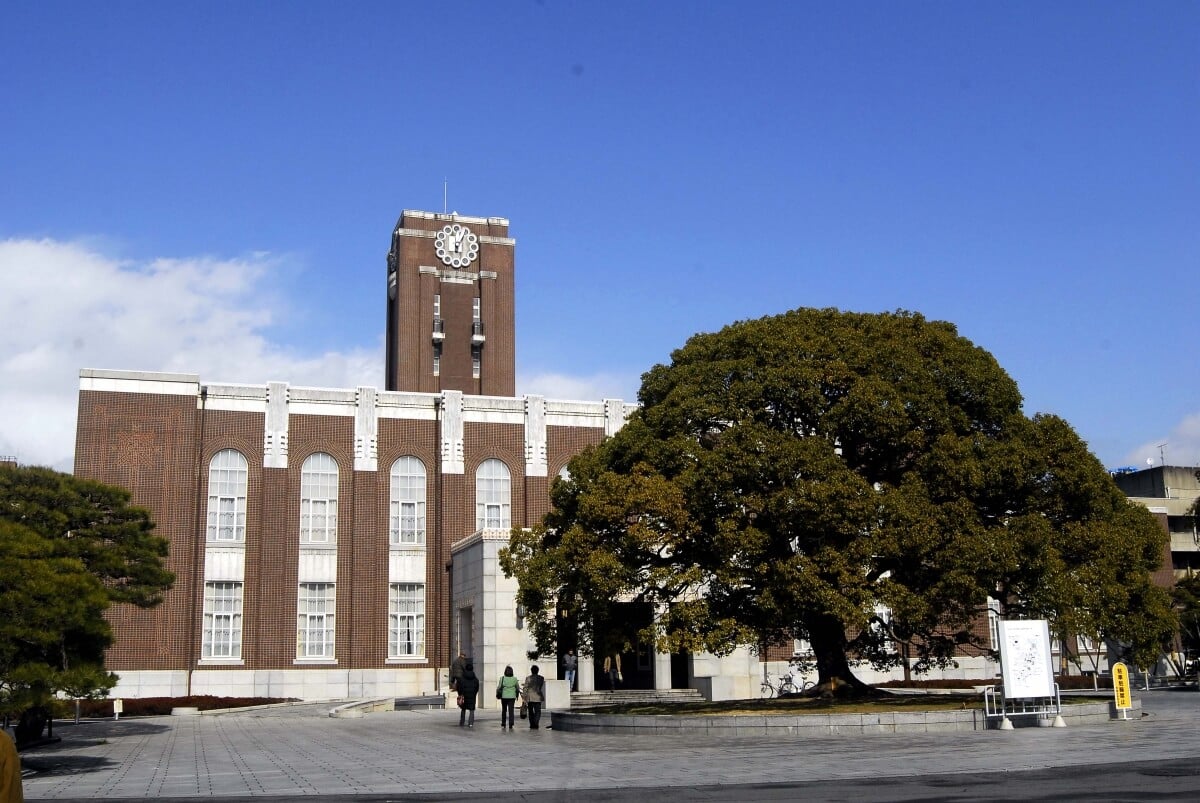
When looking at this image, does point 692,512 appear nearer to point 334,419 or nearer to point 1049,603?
point 1049,603

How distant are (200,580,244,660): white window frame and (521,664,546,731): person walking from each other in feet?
63.3

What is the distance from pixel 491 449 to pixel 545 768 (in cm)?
2856

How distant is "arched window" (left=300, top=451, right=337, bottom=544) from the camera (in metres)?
41.6

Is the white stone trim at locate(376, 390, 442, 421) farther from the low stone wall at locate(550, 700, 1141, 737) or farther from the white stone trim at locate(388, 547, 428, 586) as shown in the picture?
the low stone wall at locate(550, 700, 1141, 737)

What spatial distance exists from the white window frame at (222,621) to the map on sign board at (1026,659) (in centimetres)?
2790

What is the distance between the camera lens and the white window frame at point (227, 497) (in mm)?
40688

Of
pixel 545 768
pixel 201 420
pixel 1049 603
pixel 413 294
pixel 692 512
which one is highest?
pixel 413 294

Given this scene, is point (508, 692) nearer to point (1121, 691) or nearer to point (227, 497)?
point (1121, 691)

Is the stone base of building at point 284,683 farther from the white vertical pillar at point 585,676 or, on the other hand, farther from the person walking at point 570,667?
the person walking at point 570,667

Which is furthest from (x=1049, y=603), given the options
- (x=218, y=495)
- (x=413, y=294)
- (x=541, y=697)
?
(x=413, y=294)

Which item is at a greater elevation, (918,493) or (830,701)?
(918,493)

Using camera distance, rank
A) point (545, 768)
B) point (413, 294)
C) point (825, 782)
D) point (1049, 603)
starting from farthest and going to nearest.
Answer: point (413, 294)
point (1049, 603)
point (545, 768)
point (825, 782)

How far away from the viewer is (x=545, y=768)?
602 inches

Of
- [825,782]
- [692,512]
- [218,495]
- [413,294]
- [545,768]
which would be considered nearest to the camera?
[825,782]
